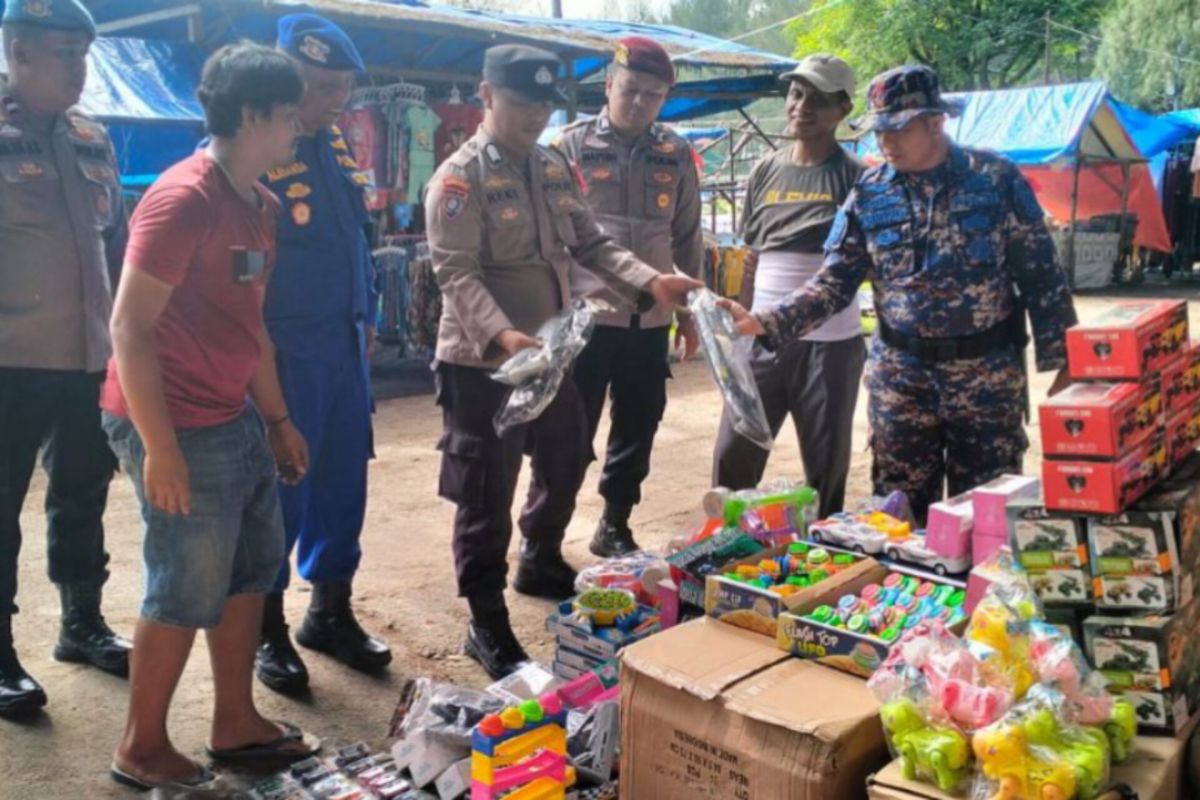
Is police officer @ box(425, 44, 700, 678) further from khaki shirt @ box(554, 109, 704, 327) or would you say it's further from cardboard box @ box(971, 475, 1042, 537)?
cardboard box @ box(971, 475, 1042, 537)

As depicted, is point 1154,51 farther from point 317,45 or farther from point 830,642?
point 830,642

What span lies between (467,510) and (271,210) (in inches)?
44.2

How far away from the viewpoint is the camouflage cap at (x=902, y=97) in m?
Result: 3.04

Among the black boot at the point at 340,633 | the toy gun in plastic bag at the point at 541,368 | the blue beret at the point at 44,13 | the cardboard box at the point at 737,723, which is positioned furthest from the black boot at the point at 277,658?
the blue beret at the point at 44,13

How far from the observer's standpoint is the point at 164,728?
2.73m

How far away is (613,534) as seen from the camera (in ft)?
15.3

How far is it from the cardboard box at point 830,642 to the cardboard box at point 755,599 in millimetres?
20

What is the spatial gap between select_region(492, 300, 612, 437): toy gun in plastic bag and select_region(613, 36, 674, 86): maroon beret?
122cm

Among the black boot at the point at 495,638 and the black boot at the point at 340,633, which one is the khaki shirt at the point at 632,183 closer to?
the black boot at the point at 495,638

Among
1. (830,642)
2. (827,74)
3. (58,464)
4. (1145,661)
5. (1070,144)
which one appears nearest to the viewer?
(1145,661)

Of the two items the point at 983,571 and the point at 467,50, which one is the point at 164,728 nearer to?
the point at 983,571

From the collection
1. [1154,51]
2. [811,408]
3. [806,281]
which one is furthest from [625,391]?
[1154,51]

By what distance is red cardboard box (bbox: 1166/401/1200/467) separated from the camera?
238 centimetres

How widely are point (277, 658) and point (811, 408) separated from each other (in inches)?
82.6
